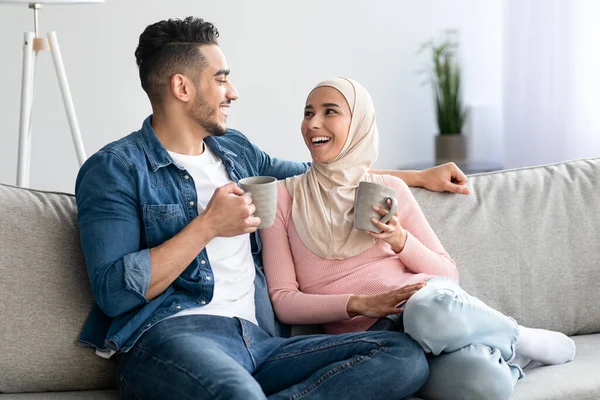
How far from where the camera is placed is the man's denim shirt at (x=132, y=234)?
1.84 m

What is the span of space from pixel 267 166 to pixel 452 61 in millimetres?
3009

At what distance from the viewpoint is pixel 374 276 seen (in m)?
2.18

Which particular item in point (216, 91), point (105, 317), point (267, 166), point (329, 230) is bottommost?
point (105, 317)

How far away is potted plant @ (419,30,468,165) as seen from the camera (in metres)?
4.99

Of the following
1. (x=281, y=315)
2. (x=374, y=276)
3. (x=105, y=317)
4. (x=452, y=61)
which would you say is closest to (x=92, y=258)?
(x=105, y=317)

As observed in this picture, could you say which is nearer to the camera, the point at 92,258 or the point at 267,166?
the point at 92,258

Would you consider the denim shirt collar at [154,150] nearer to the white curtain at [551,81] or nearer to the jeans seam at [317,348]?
the jeans seam at [317,348]

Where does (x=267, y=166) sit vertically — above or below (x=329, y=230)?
above

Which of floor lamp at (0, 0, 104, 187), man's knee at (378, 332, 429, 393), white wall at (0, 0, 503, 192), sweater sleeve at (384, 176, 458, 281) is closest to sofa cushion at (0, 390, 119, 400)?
man's knee at (378, 332, 429, 393)

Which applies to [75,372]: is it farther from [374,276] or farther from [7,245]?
[374,276]

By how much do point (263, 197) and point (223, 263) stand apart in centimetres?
24

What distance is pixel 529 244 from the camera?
2.42m

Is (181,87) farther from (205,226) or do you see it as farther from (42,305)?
(42,305)

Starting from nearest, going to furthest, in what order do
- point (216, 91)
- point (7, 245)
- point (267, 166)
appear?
point (7, 245)
point (216, 91)
point (267, 166)
